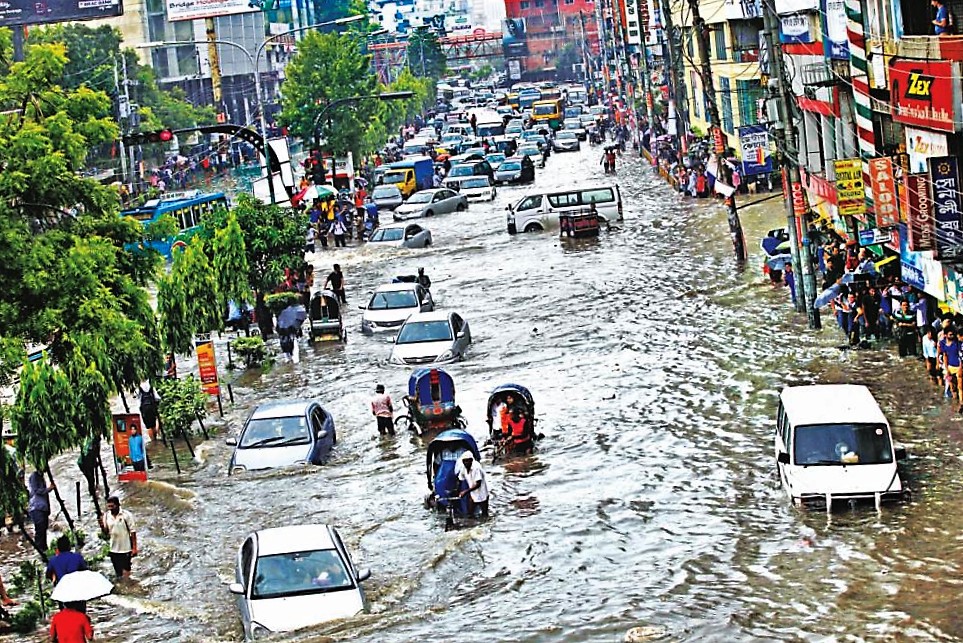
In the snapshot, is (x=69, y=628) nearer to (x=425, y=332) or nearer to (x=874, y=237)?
(x=425, y=332)

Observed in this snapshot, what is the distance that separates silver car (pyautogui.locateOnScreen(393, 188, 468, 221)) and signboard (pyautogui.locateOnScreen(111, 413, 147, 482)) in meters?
41.5

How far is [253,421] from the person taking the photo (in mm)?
29594

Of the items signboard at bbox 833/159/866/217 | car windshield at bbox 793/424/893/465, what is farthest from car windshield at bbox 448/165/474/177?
car windshield at bbox 793/424/893/465

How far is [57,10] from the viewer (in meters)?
101

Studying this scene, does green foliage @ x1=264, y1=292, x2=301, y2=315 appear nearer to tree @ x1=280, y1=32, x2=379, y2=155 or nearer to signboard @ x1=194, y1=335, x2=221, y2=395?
signboard @ x1=194, y1=335, x2=221, y2=395

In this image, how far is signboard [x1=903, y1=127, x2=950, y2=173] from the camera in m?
31.0

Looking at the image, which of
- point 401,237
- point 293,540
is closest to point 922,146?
point 293,540

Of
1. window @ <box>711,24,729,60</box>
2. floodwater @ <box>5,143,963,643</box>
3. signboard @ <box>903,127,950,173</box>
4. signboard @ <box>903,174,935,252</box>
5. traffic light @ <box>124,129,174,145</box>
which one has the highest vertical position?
window @ <box>711,24,729,60</box>

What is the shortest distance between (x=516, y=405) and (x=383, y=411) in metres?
3.26

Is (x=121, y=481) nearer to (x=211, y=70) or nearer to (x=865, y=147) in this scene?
(x=865, y=147)

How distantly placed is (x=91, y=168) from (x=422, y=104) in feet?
232

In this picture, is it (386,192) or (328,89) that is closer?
(386,192)

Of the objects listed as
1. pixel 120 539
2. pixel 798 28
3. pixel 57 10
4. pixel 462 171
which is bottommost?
pixel 120 539

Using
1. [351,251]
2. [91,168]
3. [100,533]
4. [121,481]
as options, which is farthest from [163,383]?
[91,168]
